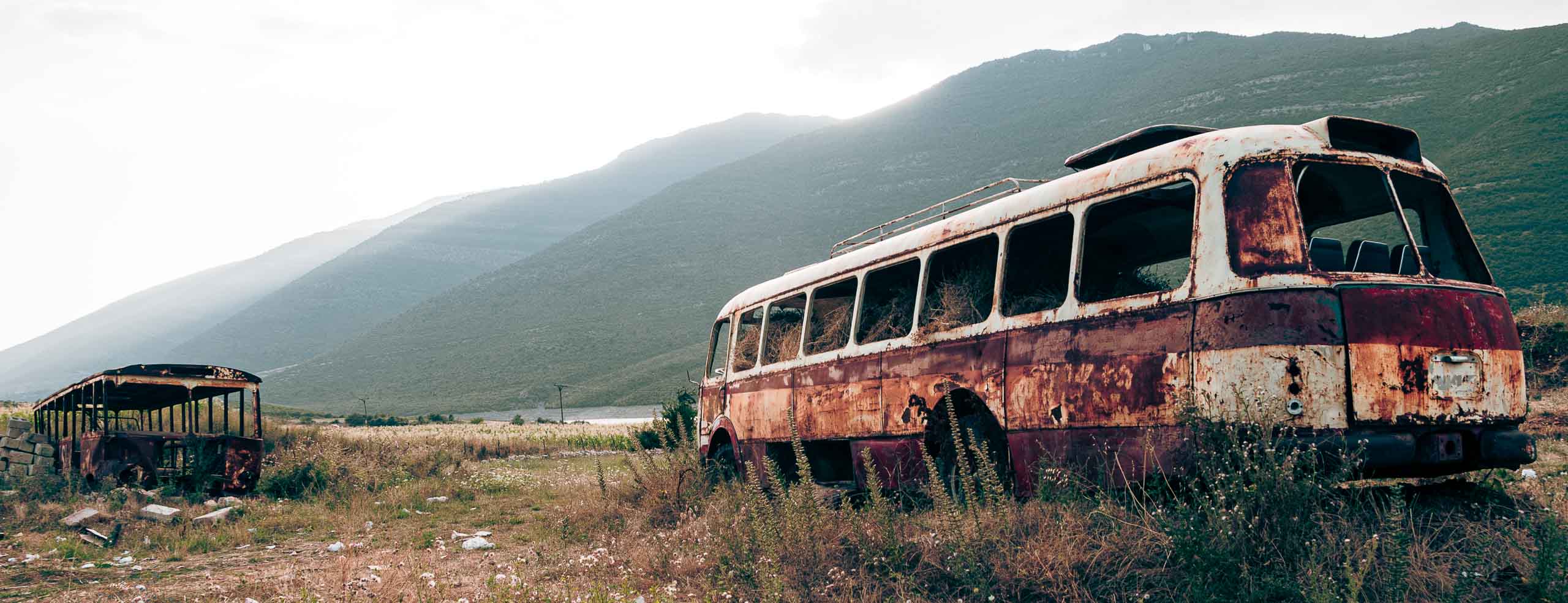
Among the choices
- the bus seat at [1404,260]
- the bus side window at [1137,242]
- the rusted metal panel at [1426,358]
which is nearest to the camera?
the rusted metal panel at [1426,358]

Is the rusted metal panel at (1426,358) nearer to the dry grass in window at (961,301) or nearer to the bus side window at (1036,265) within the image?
the bus side window at (1036,265)

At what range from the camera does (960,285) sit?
7.10m

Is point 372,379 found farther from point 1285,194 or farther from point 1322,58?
point 1322,58

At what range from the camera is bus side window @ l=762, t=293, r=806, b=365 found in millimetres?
9680

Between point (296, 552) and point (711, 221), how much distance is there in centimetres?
12425

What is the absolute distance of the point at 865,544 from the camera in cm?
557

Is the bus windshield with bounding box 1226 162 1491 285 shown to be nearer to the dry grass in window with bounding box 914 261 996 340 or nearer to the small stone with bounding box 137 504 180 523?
the dry grass in window with bounding box 914 261 996 340

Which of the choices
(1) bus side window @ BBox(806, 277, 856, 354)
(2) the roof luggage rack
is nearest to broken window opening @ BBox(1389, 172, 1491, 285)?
(2) the roof luggage rack

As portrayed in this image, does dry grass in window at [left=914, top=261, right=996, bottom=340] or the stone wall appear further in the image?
the stone wall

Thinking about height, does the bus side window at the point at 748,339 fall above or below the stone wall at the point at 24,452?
above

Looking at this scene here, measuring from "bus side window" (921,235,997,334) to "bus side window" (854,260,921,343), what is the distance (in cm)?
19

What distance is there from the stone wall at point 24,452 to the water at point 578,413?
51.2 m

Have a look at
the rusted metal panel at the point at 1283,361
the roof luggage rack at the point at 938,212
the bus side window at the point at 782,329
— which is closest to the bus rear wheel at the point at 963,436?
the roof luggage rack at the point at 938,212

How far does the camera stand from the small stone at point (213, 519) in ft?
38.9
